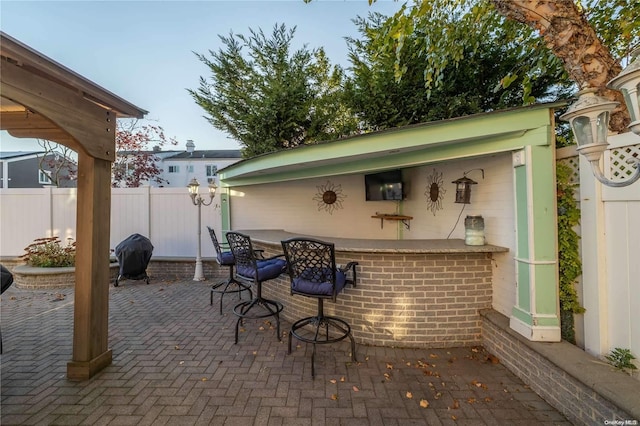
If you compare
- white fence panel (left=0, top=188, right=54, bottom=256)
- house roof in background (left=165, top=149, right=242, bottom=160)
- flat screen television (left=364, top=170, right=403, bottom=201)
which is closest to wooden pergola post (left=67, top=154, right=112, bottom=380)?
flat screen television (left=364, top=170, right=403, bottom=201)

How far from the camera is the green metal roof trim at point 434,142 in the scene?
2.44m

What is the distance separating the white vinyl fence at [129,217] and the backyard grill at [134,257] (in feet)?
2.32

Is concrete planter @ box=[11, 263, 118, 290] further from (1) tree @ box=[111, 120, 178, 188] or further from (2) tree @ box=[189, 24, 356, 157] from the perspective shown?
(1) tree @ box=[111, 120, 178, 188]

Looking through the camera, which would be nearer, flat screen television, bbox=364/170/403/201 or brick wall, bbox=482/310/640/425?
brick wall, bbox=482/310/640/425

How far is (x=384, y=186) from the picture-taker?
16.8 feet

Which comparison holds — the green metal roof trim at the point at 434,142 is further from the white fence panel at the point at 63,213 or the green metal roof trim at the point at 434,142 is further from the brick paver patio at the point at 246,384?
the white fence panel at the point at 63,213

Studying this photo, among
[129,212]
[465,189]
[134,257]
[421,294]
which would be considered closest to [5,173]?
[129,212]

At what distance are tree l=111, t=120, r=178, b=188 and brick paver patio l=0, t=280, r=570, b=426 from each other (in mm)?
10305

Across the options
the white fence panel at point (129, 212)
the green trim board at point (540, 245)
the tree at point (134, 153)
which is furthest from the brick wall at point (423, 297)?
the tree at point (134, 153)

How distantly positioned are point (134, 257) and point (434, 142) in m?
5.85

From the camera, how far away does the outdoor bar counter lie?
3.03 m

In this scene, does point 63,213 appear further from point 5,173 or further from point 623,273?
point 5,173

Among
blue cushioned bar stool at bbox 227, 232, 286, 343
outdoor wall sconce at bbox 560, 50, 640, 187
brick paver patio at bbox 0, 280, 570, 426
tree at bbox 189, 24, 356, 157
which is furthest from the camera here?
tree at bbox 189, 24, 356, 157

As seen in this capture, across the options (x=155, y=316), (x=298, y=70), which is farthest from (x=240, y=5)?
(x=155, y=316)
